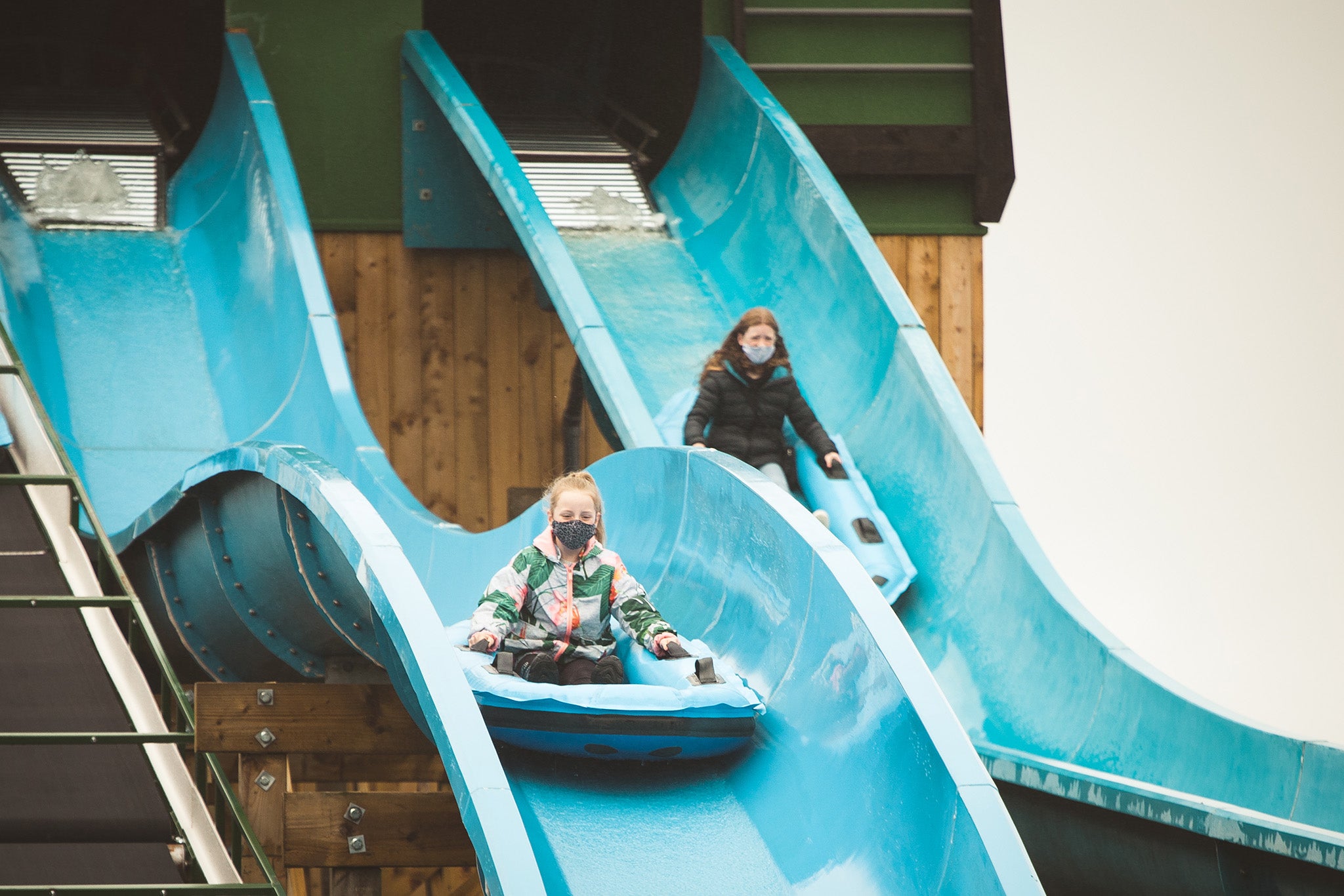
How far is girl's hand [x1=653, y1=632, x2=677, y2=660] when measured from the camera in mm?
2969

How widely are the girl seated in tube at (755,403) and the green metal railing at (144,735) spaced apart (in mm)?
1778

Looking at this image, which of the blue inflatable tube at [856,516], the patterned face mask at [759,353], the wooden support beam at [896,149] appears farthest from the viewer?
the wooden support beam at [896,149]

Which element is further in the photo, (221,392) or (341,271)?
(341,271)

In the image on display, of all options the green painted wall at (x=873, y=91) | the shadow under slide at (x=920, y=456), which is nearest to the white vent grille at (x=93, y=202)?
the shadow under slide at (x=920, y=456)

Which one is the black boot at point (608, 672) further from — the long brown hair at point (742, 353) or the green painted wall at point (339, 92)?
the green painted wall at point (339, 92)

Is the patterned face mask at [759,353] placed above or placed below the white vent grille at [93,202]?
below

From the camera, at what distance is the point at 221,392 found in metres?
5.54

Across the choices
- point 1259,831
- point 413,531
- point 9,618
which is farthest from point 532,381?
point 1259,831

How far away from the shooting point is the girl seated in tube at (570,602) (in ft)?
10.0

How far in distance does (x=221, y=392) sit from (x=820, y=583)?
3376 mm

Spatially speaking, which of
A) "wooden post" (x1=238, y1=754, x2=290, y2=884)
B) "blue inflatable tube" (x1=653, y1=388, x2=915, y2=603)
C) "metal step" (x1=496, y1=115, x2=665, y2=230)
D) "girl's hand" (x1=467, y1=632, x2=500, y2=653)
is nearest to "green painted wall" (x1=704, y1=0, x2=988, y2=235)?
"metal step" (x1=496, y1=115, x2=665, y2=230)

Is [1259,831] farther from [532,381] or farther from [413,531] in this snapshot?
[532,381]

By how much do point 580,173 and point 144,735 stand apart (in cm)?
400

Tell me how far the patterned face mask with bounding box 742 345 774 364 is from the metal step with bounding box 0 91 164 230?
9.40ft
